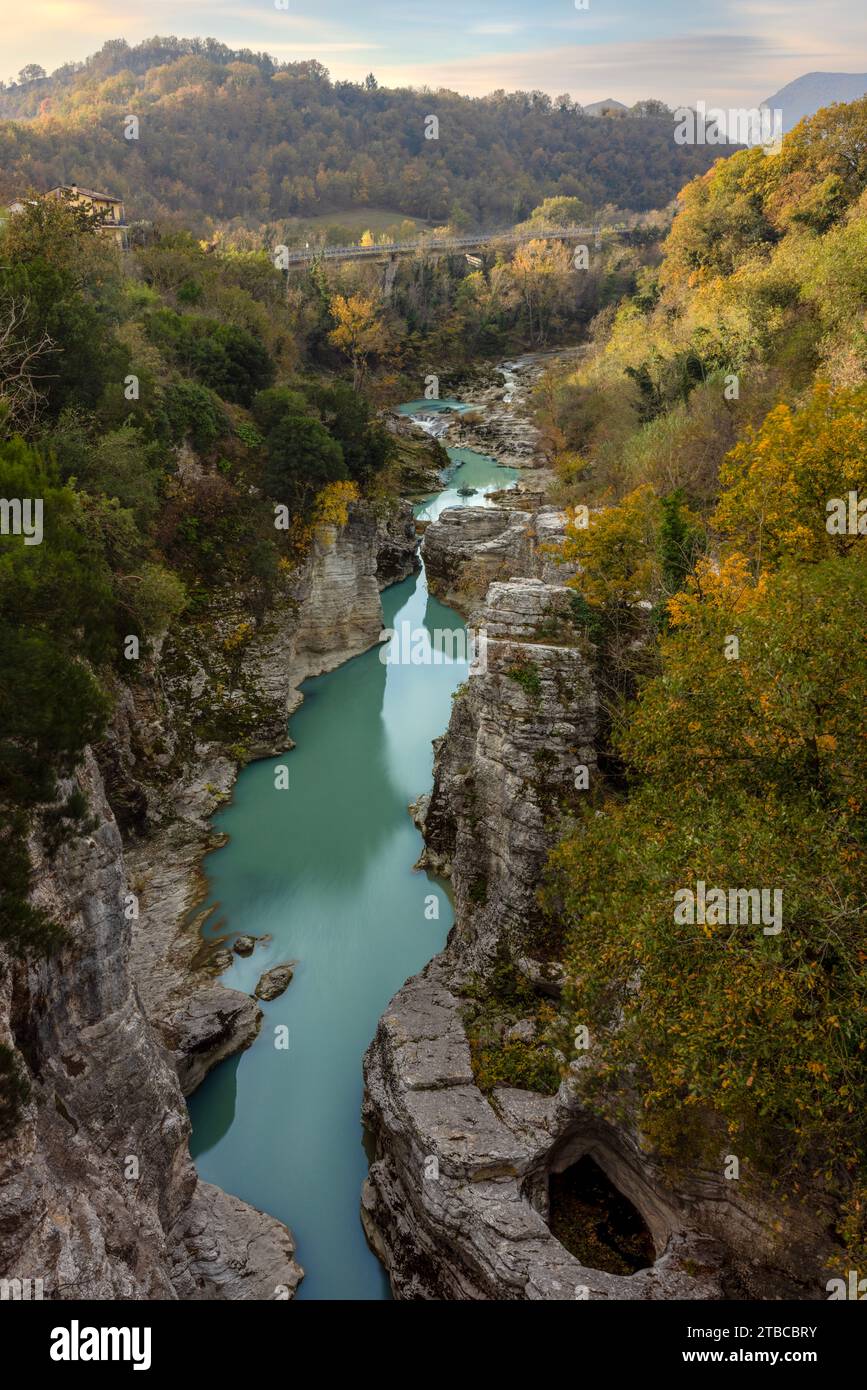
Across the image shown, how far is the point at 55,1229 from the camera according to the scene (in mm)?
9234

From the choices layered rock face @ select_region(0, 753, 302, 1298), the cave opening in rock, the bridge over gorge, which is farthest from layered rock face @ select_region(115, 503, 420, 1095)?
the bridge over gorge

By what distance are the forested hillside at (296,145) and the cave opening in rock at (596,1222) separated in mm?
82286

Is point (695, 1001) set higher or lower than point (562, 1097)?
higher

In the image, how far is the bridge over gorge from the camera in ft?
249

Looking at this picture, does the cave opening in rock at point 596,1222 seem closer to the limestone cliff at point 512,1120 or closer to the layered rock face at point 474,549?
the limestone cliff at point 512,1120

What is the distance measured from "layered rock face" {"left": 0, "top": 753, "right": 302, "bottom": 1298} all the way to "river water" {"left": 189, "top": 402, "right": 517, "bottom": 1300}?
4.19ft

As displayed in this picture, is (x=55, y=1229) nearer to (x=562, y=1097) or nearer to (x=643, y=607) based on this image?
(x=562, y=1097)

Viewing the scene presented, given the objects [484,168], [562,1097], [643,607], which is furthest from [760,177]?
[484,168]

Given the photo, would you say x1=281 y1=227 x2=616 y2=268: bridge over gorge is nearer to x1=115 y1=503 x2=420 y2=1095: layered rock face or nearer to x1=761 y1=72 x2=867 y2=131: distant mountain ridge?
x1=761 y1=72 x2=867 y2=131: distant mountain ridge

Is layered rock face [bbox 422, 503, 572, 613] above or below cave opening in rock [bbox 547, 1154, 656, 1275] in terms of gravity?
above

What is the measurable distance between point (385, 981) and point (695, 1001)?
12241 mm

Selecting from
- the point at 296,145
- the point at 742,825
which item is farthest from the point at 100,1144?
the point at 296,145

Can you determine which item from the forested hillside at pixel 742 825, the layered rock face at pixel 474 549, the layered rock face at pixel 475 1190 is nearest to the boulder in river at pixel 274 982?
the layered rock face at pixel 475 1190

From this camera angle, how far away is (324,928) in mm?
22188
